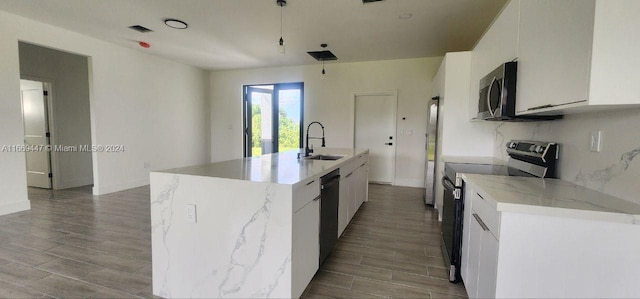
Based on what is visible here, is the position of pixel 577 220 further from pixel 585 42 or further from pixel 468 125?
pixel 468 125

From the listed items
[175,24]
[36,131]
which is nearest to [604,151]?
[175,24]

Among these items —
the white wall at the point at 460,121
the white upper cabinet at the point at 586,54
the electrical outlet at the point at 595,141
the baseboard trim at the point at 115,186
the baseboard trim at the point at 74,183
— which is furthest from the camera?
the baseboard trim at the point at 74,183

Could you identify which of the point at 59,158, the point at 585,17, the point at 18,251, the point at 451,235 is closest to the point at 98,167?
the point at 59,158

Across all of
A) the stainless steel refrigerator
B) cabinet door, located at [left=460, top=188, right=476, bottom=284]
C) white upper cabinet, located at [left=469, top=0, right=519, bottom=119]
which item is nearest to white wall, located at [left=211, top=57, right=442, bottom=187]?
the stainless steel refrigerator

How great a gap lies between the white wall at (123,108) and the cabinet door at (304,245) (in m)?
4.38

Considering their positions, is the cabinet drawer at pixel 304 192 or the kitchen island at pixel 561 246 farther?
the cabinet drawer at pixel 304 192

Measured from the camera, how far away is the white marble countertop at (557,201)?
3.71ft

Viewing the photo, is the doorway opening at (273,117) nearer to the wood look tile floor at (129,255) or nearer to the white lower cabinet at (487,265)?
the wood look tile floor at (129,255)

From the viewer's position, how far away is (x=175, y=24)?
3.81 m

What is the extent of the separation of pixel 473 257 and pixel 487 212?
42cm

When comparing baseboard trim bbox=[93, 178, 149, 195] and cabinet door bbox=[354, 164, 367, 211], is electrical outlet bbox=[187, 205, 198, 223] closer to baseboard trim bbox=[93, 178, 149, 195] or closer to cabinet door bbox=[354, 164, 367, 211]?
cabinet door bbox=[354, 164, 367, 211]

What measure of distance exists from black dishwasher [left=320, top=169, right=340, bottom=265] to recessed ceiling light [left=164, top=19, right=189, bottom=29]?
310 cm

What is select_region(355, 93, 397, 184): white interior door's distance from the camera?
18.9 ft

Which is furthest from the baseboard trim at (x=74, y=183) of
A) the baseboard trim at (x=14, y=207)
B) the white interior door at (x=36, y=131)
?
the baseboard trim at (x=14, y=207)
